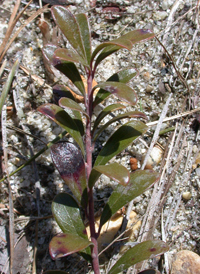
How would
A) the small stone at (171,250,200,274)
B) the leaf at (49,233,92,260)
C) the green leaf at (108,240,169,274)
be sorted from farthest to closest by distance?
the small stone at (171,250,200,274) → the green leaf at (108,240,169,274) → the leaf at (49,233,92,260)

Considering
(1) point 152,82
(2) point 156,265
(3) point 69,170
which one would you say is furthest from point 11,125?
(2) point 156,265

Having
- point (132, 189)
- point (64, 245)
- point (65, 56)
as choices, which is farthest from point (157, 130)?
point (64, 245)

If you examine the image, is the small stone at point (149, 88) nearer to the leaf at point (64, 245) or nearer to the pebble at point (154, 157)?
the pebble at point (154, 157)

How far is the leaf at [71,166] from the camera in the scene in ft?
3.38

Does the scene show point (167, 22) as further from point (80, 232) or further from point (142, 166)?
point (80, 232)

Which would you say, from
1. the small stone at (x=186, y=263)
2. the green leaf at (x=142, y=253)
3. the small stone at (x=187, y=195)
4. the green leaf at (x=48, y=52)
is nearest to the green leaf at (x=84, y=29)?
the green leaf at (x=48, y=52)

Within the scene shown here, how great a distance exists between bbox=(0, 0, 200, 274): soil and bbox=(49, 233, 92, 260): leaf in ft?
1.69

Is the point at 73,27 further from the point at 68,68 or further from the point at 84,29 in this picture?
the point at 68,68

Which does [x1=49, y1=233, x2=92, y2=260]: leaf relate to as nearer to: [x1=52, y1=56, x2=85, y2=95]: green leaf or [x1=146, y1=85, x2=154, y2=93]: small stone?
[x1=52, y1=56, x2=85, y2=95]: green leaf

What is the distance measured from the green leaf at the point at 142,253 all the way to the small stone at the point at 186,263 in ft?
1.36

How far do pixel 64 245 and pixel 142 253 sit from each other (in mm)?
370

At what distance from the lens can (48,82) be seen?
157 cm

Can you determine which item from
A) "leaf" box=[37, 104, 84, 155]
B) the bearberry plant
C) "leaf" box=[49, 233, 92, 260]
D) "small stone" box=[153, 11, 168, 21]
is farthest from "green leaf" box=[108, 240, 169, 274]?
"small stone" box=[153, 11, 168, 21]

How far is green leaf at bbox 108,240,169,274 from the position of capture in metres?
0.98
